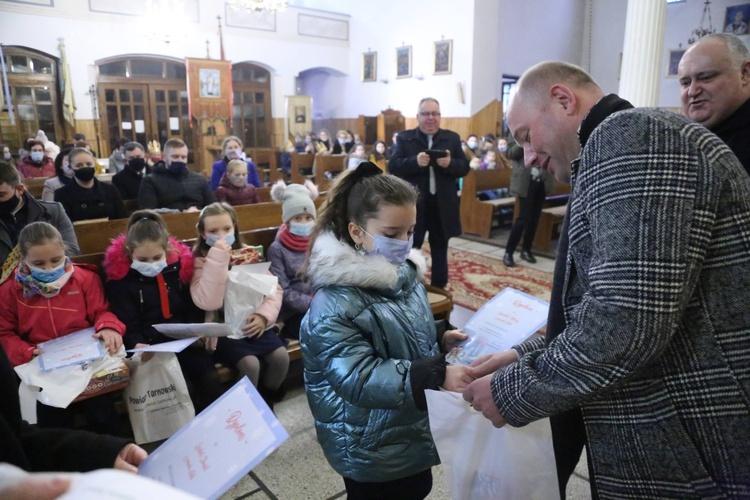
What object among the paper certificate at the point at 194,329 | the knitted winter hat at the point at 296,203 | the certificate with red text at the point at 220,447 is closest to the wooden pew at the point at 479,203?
the knitted winter hat at the point at 296,203

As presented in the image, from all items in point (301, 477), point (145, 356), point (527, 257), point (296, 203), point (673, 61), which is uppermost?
point (673, 61)

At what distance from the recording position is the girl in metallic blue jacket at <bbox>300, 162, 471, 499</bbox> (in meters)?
1.26

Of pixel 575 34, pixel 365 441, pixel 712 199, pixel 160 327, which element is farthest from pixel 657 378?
pixel 575 34

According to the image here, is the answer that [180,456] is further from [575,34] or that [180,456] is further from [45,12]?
[575,34]

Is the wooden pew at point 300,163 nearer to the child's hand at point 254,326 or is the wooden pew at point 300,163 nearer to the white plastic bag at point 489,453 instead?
the child's hand at point 254,326

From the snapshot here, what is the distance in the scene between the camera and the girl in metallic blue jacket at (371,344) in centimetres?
126

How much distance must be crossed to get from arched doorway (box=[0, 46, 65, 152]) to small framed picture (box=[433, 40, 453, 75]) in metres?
9.24

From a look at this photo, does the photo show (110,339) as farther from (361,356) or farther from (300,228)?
(361,356)

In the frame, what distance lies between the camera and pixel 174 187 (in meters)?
4.52

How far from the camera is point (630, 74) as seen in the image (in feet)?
23.1

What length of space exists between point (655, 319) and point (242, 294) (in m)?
2.11

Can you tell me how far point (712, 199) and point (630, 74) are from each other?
7166 millimetres

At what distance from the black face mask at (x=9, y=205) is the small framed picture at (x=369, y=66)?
13957 mm

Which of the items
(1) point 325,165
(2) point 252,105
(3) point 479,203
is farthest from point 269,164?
(3) point 479,203
